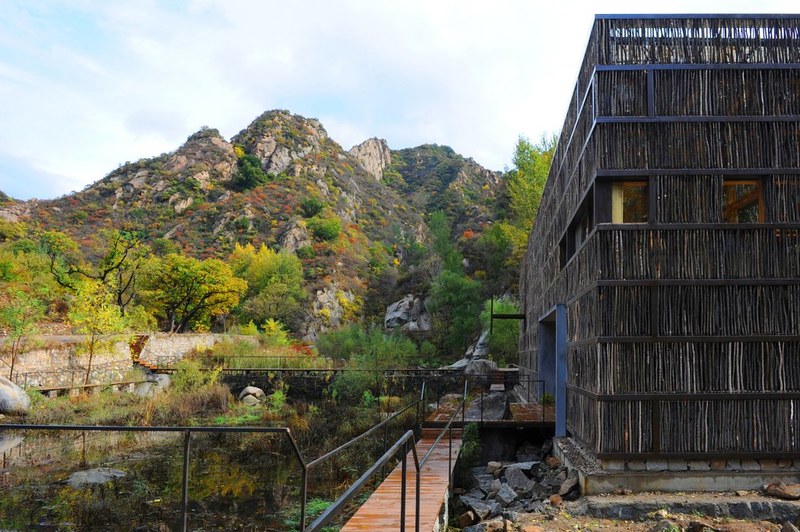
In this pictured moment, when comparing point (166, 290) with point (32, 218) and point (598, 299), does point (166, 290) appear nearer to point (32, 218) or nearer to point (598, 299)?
point (32, 218)

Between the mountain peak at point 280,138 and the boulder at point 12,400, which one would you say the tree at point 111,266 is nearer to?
the boulder at point 12,400

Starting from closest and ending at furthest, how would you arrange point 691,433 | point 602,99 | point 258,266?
point 691,433 → point 602,99 → point 258,266

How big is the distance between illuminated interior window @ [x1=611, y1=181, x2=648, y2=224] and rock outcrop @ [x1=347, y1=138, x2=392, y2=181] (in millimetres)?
Answer: 85016

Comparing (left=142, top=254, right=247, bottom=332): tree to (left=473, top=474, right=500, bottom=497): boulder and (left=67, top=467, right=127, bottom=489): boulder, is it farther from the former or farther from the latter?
(left=473, top=474, right=500, bottom=497): boulder

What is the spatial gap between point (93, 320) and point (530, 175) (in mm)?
23095

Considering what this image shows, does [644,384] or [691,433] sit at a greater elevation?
[644,384]

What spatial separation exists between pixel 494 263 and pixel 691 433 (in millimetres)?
31303

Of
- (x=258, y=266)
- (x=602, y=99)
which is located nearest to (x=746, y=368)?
(x=602, y=99)

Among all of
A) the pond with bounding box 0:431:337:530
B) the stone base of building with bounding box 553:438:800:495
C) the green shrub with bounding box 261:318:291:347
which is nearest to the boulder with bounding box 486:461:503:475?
the pond with bounding box 0:431:337:530

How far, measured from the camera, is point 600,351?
7305mm

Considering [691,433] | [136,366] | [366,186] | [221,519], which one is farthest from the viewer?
[366,186]

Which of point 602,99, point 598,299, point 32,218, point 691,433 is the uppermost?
point 32,218

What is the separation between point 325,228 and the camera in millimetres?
58312

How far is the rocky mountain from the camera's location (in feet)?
177
